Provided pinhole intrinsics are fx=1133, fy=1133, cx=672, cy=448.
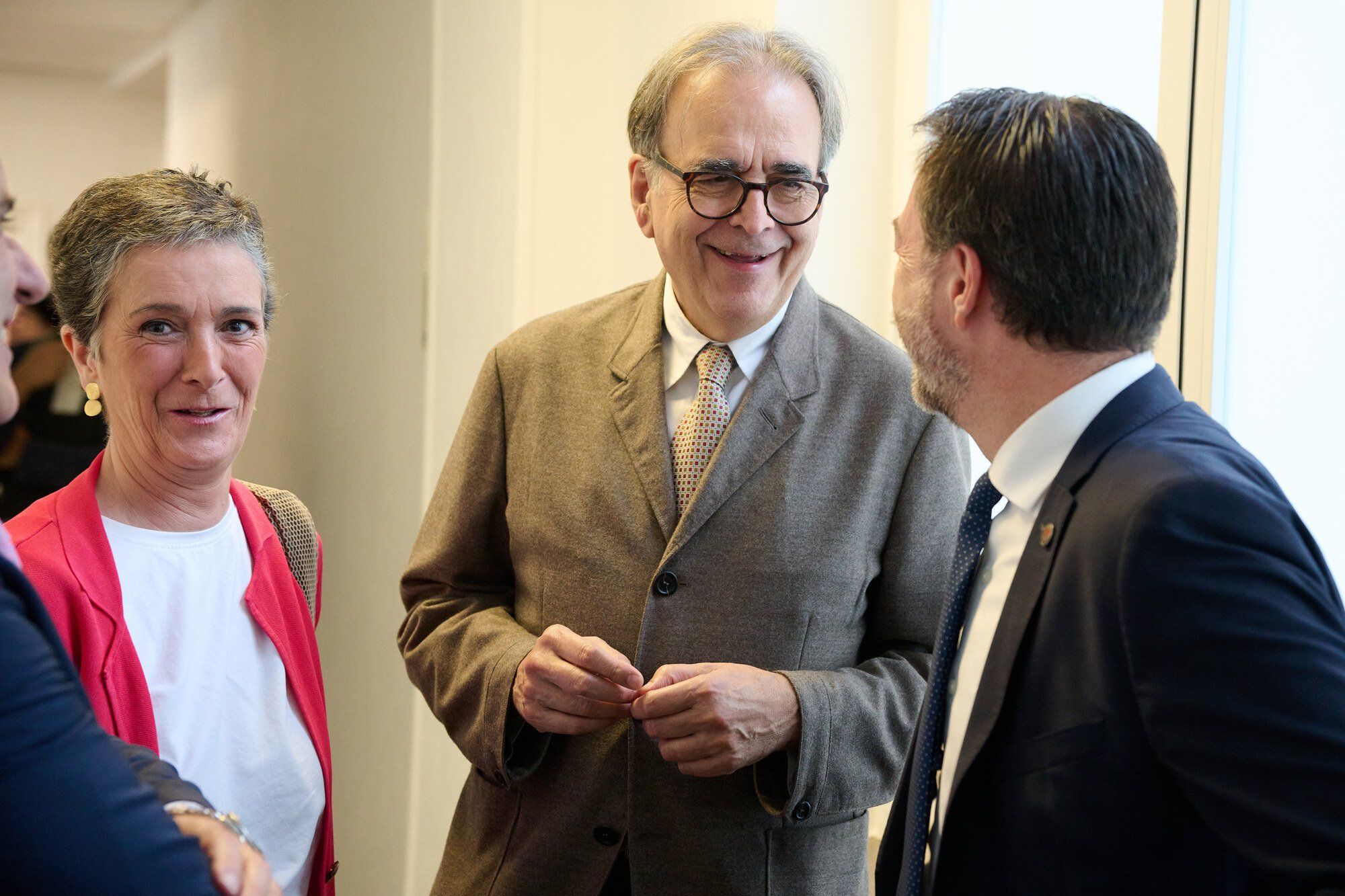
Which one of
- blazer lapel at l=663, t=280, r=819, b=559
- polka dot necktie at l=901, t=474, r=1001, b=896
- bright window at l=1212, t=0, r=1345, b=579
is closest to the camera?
polka dot necktie at l=901, t=474, r=1001, b=896

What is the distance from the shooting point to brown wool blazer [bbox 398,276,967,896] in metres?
1.64

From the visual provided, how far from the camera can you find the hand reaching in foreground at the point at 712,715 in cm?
149

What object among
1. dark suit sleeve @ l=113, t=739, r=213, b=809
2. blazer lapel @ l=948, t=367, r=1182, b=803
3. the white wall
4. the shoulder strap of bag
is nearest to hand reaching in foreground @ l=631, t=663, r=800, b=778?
blazer lapel @ l=948, t=367, r=1182, b=803

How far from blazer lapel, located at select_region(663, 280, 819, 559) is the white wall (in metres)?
2.54

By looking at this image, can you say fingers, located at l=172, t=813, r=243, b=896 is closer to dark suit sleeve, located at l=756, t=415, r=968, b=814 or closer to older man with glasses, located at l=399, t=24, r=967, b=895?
older man with glasses, located at l=399, t=24, r=967, b=895

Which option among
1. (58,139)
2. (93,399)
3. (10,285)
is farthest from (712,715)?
(58,139)

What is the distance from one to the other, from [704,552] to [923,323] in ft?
1.61

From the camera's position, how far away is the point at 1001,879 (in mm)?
1145

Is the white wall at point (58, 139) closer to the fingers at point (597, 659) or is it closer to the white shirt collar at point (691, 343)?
the white shirt collar at point (691, 343)

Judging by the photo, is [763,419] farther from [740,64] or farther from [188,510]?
[188,510]

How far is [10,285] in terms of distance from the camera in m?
1.02

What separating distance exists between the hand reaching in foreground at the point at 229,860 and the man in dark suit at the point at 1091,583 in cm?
68

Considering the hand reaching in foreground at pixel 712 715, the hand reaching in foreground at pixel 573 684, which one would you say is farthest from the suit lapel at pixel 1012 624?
the hand reaching in foreground at pixel 573 684

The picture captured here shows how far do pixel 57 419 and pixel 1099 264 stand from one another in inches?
122
